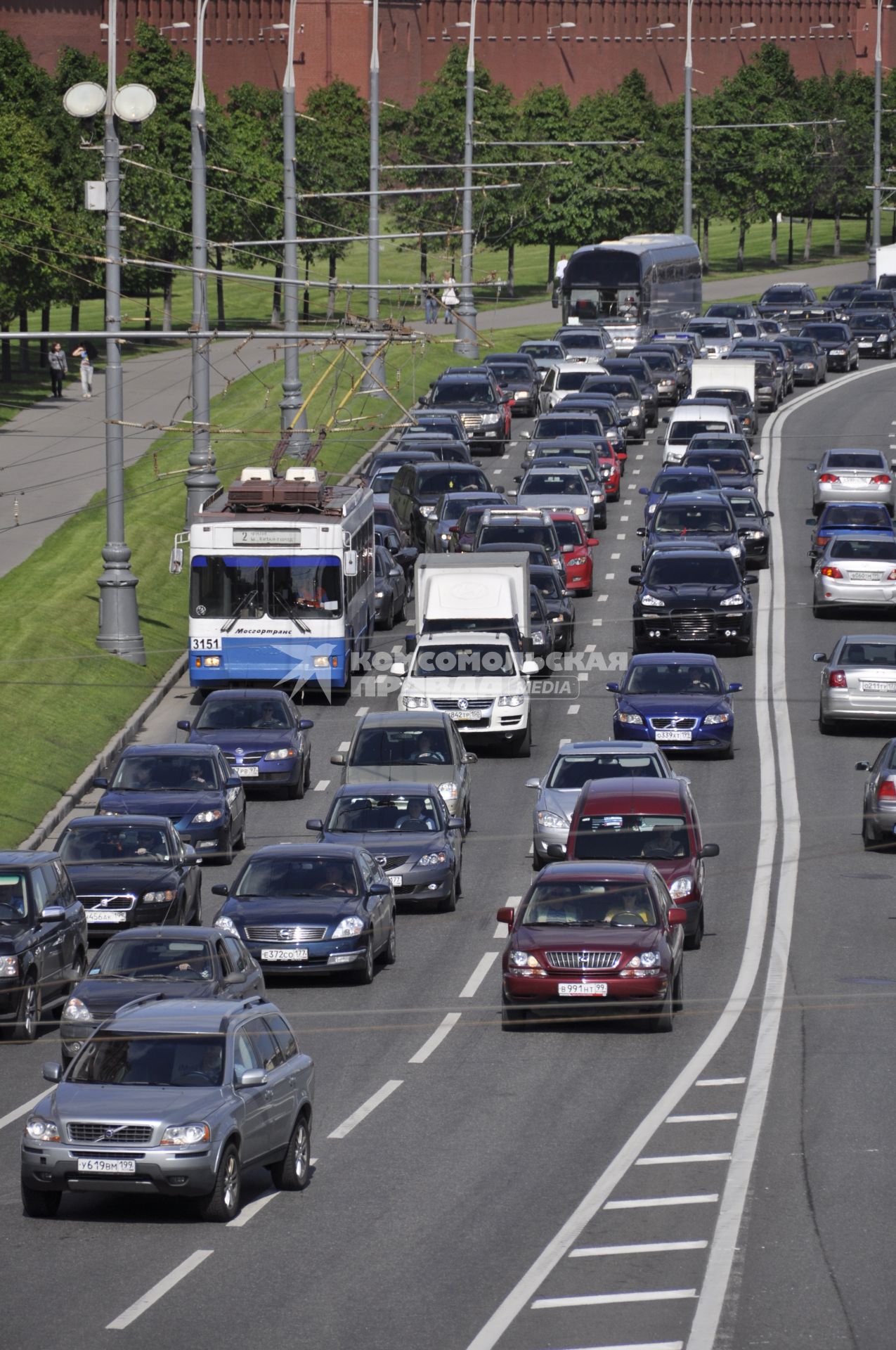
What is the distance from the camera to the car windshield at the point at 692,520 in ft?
159

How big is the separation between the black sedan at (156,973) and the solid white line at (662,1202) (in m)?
6.01

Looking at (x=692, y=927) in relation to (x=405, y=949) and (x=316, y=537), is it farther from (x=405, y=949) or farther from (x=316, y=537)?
(x=316, y=537)

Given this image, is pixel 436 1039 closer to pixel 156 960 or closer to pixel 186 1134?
pixel 156 960

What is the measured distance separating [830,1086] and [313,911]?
260 inches

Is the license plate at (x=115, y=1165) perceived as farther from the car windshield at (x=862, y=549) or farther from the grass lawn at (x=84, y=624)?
the car windshield at (x=862, y=549)

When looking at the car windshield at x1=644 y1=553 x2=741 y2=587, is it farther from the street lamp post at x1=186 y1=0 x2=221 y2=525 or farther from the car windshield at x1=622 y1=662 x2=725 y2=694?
the street lamp post at x1=186 y1=0 x2=221 y2=525

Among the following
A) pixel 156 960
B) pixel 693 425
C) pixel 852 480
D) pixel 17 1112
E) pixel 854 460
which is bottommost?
pixel 17 1112

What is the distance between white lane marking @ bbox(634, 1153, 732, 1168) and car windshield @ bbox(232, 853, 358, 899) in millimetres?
7973

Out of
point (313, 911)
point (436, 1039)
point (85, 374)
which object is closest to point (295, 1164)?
point (436, 1039)

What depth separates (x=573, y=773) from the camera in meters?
31.0

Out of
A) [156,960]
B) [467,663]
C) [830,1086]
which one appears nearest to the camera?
[830,1086]

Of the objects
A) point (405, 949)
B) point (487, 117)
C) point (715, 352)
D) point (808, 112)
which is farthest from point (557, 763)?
point (808, 112)

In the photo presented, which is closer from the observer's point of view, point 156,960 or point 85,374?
point 156,960

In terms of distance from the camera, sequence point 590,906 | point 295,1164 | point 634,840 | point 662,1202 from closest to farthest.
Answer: point 662,1202
point 295,1164
point 590,906
point 634,840
